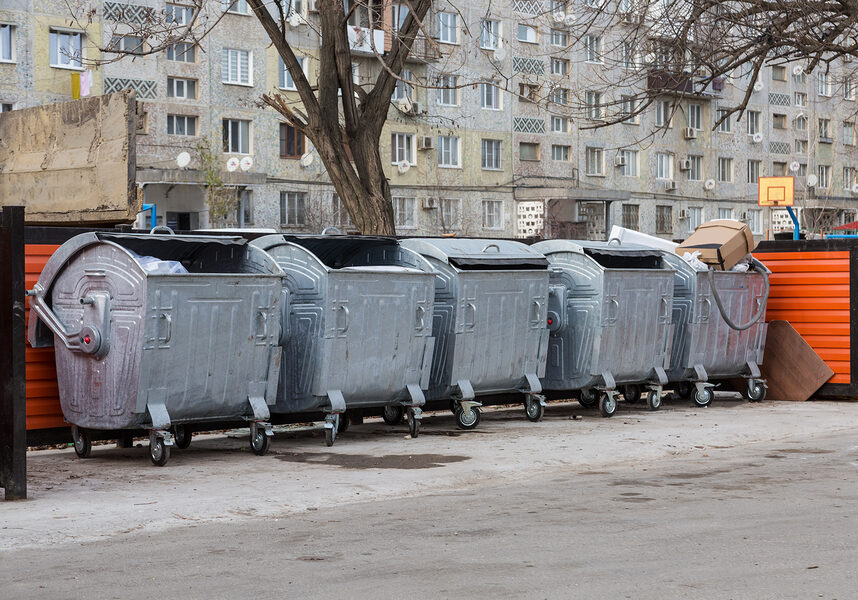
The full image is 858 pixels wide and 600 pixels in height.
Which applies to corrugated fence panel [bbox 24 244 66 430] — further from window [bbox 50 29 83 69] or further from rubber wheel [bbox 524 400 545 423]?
window [bbox 50 29 83 69]

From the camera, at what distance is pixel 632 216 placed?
56.1m

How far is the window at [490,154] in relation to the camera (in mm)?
49844

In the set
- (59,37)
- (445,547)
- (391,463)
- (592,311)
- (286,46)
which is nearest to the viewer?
(445,547)

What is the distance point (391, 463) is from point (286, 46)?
8594 millimetres

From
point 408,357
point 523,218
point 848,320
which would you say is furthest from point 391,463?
point 523,218

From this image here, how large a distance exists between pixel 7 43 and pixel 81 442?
3018 centimetres

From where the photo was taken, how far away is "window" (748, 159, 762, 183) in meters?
61.8

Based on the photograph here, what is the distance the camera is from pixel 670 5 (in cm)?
1497

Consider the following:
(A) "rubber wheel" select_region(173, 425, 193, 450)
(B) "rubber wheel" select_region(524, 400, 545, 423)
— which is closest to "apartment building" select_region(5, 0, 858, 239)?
(B) "rubber wheel" select_region(524, 400, 545, 423)

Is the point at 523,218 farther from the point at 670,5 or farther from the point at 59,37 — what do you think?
the point at 670,5

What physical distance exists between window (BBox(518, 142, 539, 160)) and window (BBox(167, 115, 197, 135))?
566 inches

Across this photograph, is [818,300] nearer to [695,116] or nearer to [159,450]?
[159,450]

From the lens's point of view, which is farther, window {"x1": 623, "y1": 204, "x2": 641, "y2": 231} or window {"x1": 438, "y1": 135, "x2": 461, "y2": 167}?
window {"x1": 623, "y1": 204, "x2": 641, "y2": 231}

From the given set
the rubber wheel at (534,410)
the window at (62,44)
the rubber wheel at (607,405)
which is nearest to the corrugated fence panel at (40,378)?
the rubber wheel at (534,410)
